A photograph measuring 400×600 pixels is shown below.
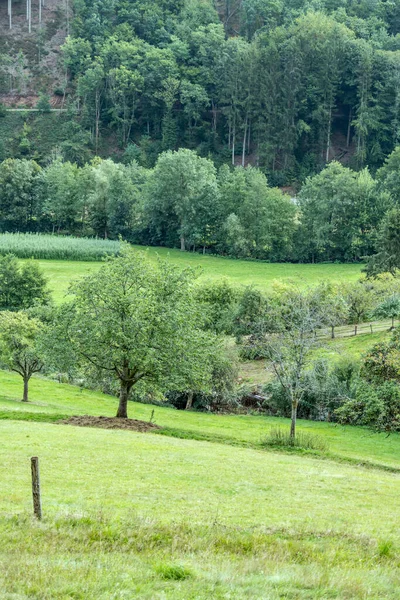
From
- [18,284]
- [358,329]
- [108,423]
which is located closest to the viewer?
[108,423]

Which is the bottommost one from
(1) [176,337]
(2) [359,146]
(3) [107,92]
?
Answer: (1) [176,337]

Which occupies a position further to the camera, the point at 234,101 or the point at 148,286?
the point at 234,101

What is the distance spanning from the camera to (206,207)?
115 meters

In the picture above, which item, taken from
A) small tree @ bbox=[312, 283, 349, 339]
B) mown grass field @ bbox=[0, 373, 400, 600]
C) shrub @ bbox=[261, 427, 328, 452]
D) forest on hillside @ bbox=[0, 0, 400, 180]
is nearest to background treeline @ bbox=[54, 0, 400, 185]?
forest on hillside @ bbox=[0, 0, 400, 180]

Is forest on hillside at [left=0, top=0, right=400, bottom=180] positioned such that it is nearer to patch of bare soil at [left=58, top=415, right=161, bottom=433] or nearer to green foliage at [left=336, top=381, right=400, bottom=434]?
green foliage at [left=336, top=381, right=400, bottom=434]

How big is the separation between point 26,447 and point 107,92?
499 ft

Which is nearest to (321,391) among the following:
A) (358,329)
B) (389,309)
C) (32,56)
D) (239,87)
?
(389,309)

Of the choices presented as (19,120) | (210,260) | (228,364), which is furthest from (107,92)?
(228,364)

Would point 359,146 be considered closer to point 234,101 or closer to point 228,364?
point 234,101

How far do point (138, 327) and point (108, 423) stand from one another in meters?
4.85

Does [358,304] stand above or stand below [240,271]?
below

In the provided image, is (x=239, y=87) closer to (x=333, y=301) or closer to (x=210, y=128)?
(x=210, y=128)

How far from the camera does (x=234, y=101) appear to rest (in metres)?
156

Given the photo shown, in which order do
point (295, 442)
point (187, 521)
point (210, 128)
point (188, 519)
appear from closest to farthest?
point (187, 521)
point (188, 519)
point (295, 442)
point (210, 128)
